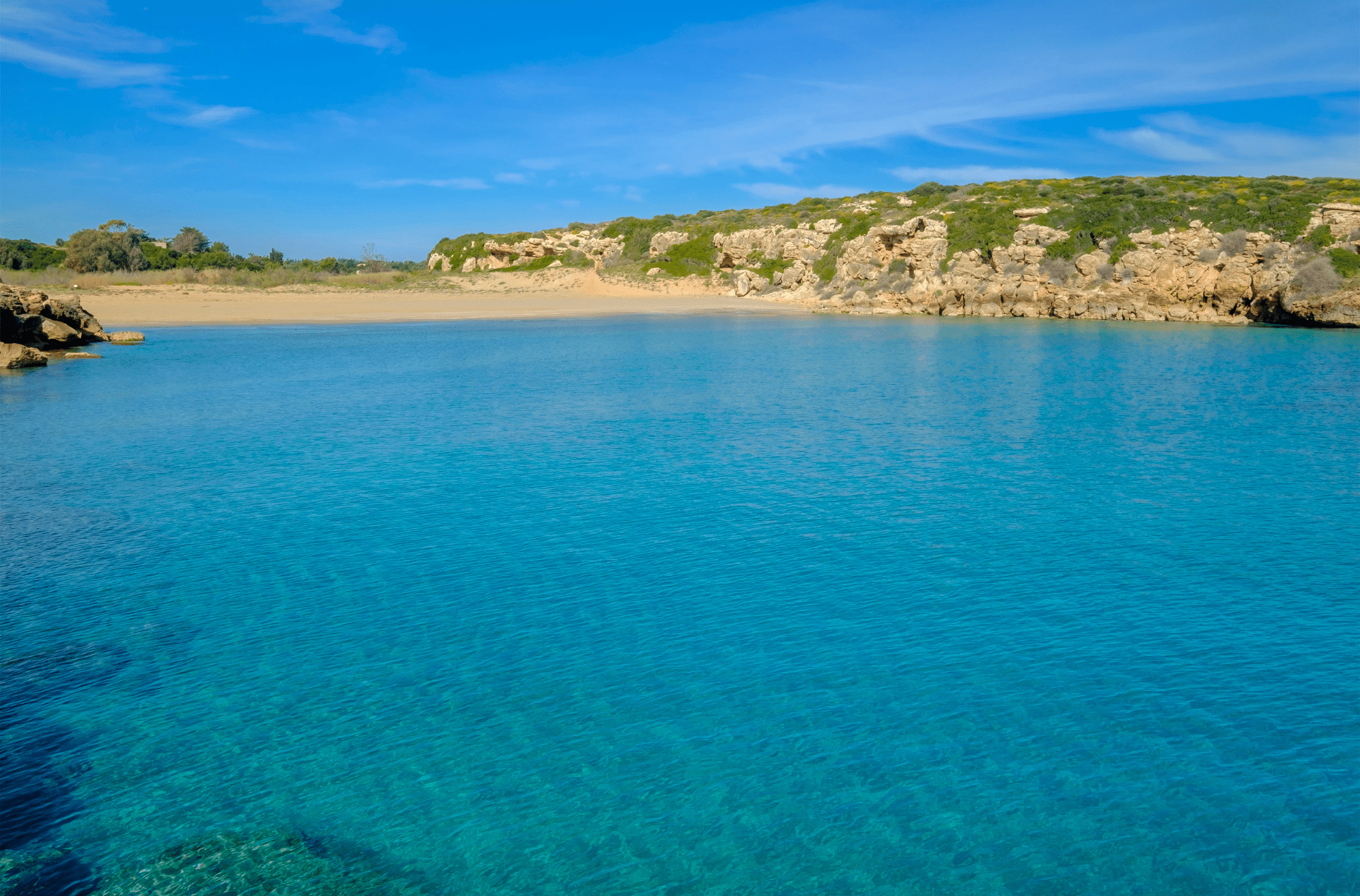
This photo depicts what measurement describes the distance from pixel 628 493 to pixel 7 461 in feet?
35.3

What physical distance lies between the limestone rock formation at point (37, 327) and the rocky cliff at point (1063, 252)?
136 feet

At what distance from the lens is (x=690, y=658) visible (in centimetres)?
768

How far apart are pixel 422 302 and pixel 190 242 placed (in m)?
37.6

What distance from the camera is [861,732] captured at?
21.2 feet

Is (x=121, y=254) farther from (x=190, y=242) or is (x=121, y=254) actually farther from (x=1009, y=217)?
(x=1009, y=217)

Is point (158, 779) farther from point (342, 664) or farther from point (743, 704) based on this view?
point (743, 704)

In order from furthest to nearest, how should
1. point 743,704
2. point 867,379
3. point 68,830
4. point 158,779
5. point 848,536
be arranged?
point 867,379
point 848,536
point 743,704
point 158,779
point 68,830

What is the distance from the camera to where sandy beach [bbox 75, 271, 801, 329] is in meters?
50.2

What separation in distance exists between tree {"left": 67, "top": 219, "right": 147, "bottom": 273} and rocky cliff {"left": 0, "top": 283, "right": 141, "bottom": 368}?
34279mm

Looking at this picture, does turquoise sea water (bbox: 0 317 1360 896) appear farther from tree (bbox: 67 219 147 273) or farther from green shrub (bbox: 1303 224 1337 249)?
tree (bbox: 67 219 147 273)

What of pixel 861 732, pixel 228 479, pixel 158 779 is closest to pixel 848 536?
pixel 861 732

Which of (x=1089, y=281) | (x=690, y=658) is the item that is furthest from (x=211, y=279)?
(x=690, y=658)

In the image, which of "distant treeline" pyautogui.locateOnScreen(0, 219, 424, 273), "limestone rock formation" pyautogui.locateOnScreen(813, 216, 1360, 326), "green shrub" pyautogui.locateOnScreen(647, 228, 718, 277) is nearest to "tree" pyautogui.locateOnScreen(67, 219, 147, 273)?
"distant treeline" pyautogui.locateOnScreen(0, 219, 424, 273)

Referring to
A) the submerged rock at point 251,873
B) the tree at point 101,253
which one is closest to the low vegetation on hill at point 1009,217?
the tree at point 101,253
